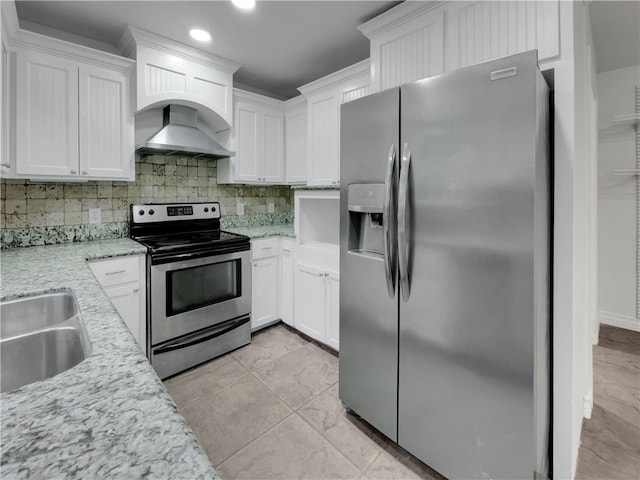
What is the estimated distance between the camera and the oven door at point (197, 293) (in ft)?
7.36

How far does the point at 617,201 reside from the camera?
10.4ft

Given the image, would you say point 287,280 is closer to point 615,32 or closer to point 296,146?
point 296,146

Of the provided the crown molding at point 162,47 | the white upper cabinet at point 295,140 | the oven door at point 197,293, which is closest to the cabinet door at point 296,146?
the white upper cabinet at point 295,140

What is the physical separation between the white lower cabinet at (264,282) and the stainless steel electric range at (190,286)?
12 centimetres

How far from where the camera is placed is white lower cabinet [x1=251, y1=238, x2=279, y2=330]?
9.55ft

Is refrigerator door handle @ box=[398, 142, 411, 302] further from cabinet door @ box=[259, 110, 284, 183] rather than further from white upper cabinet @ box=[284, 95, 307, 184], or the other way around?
cabinet door @ box=[259, 110, 284, 183]

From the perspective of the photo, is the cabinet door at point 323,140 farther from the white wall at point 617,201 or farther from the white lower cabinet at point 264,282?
the white wall at point 617,201

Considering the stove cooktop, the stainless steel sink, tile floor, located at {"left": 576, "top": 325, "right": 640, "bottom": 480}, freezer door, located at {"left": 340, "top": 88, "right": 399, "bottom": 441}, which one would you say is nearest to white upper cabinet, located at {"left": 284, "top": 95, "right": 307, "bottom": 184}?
the stove cooktop

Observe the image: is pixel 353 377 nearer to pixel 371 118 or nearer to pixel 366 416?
pixel 366 416

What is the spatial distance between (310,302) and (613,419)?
7.12 ft

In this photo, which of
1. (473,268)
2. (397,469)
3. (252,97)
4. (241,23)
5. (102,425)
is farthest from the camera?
(252,97)

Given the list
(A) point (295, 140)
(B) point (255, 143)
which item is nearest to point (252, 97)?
(B) point (255, 143)

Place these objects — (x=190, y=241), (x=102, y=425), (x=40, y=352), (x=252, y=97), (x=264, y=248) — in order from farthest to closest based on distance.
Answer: (x=252, y=97) < (x=264, y=248) < (x=190, y=241) < (x=40, y=352) < (x=102, y=425)

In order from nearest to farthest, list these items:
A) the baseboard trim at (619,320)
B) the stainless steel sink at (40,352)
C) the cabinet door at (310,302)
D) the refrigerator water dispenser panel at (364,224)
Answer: the stainless steel sink at (40,352) < the refrigerator water dispenser panel at (364,224) < the cabinet door at (310,302) < the baseboard trim at (619,320)
